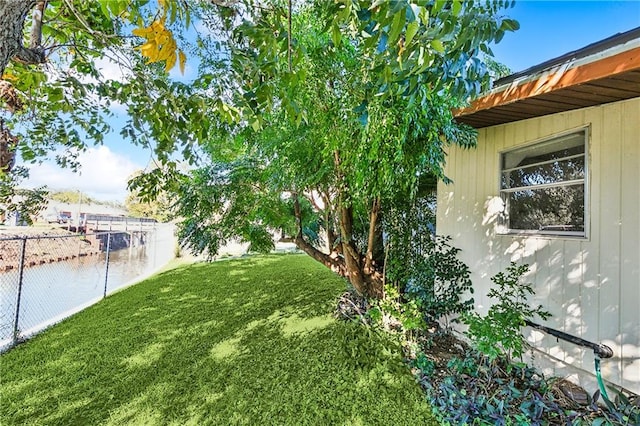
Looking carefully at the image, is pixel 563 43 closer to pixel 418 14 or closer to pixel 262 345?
pixel 418 14

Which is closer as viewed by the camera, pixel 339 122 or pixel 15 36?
pixel 15 36

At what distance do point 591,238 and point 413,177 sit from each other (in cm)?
161

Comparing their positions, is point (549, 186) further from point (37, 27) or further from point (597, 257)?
point (37, 27)

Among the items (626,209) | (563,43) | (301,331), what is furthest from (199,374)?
(563,43)

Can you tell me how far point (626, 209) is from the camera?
2453mm

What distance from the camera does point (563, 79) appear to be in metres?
2.32

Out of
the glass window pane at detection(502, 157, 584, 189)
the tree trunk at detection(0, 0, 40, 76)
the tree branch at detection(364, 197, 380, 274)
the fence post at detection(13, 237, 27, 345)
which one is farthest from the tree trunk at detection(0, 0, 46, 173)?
the glass window pane at detection(502, 157, 584, 189)

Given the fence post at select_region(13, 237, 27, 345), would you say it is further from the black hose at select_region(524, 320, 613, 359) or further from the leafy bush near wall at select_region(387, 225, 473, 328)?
the black hose at select_region(524, 320, 613, 359)

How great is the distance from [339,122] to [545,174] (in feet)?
7.38

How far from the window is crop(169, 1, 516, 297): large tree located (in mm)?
745

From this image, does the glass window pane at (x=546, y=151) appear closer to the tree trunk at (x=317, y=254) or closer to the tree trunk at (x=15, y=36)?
the tree trunk at (x=317, y=254)

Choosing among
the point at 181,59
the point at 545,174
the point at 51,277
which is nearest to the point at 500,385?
the point at 545,174

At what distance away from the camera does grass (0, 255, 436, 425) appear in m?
2.75

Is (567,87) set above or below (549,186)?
above
